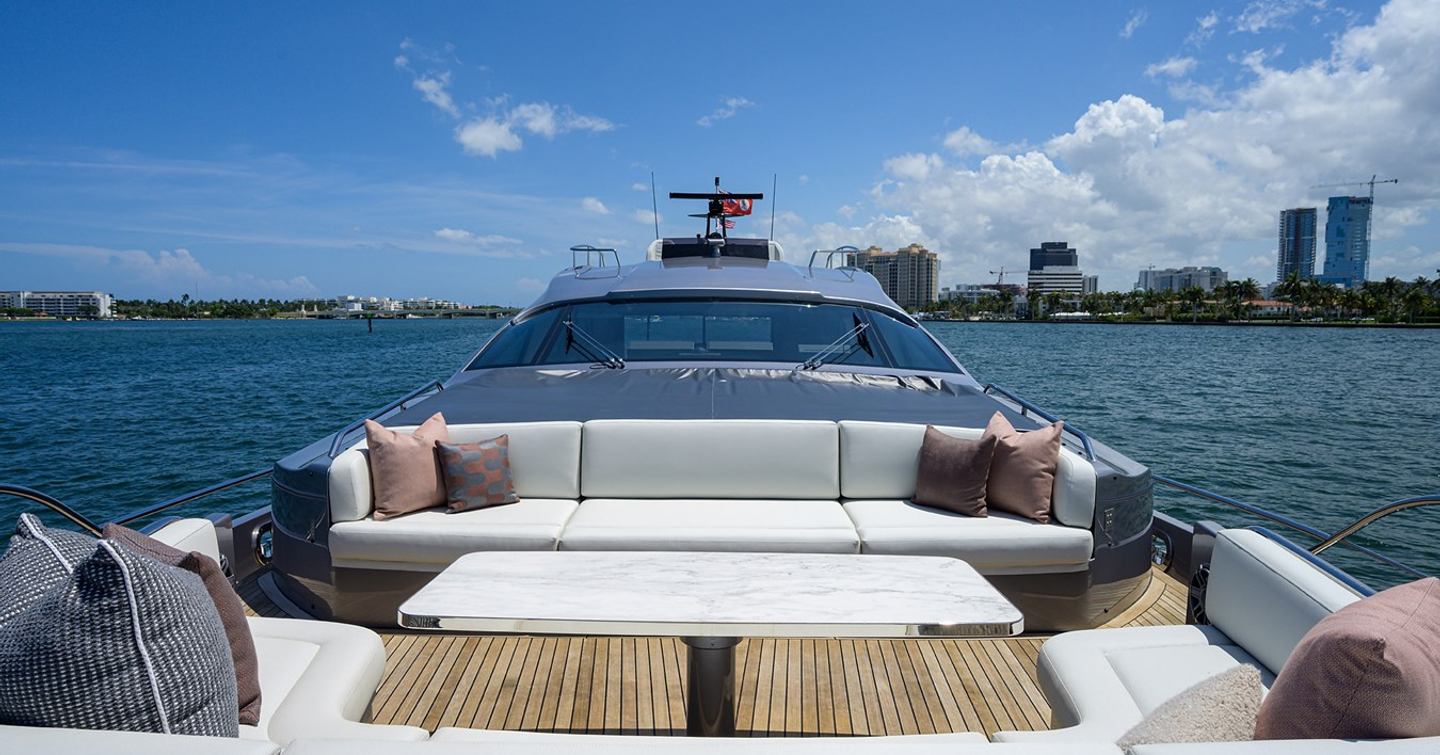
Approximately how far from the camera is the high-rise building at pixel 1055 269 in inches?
6029

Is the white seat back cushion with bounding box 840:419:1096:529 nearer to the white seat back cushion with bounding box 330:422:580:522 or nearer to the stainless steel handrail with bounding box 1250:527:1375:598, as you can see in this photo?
the white seat back cushion with bounding box 330:422:580:522

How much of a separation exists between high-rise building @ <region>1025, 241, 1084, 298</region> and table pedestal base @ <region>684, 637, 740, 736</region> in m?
159

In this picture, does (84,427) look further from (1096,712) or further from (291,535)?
(1096,712)

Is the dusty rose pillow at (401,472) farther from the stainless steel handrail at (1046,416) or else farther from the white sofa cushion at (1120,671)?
the stainless steel handrail at (1046,416)

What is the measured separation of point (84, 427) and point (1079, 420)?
19551 mm

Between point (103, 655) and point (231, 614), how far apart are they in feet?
1.70

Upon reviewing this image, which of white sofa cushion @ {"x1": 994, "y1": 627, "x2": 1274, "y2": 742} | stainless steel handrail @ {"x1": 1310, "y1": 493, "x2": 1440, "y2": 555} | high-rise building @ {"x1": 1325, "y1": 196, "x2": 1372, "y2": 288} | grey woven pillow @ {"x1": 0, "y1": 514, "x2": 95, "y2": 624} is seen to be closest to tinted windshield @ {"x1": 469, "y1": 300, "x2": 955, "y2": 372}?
stainless steel handrail @ {"x1": 1310, "y1": 493, "x2": 1440, "y2": 555}

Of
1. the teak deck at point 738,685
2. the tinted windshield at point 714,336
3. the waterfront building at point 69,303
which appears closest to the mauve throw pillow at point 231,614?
the teak deck at point 738,685

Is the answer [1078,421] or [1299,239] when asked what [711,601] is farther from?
[1299,239]

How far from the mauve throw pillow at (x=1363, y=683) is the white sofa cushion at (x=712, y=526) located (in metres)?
1.90

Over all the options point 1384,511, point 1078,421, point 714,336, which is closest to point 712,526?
point 714,336

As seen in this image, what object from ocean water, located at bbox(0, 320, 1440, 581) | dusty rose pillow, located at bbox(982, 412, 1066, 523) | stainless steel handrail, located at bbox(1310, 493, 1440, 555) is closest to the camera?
stainless steel handrail, located at bbox(1310, 493, 1440, 555)

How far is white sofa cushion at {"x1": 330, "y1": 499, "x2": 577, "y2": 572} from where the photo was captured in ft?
10.2

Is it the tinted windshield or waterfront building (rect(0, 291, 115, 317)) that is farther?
waterfront building (rect(0, 291, 115, 317))
